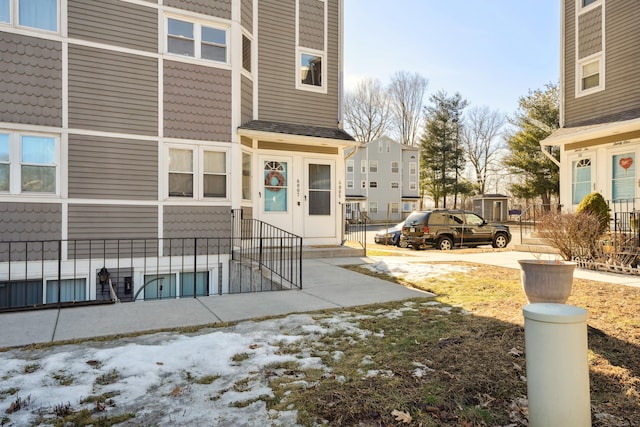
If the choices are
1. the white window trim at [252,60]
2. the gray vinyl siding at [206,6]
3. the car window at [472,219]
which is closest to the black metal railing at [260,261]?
the white window trim at [252,60]

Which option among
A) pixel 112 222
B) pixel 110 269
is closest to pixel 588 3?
pixel 112 222

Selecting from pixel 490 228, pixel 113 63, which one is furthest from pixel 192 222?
pixel 490 228

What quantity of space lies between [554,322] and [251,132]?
832 cm

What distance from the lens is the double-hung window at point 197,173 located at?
918cm

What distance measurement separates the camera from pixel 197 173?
30.6ft

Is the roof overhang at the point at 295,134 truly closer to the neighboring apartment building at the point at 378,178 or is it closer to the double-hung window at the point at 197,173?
the double-hung window at the point at 197,173

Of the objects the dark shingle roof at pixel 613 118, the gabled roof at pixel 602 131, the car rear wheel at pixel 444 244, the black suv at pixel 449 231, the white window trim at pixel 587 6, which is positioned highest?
the white window trim at pixel 587 6

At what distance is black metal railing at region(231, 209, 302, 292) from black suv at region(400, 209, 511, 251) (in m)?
6.27

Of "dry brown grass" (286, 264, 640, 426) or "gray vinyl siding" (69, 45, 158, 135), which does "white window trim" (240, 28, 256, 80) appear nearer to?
"gray vinyl siding" (69, 45, 158, 135)

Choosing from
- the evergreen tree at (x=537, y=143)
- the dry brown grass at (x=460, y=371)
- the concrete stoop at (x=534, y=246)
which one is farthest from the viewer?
the evergreen tree at (x=537, y=143)

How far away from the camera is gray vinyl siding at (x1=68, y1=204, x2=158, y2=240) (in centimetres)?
826

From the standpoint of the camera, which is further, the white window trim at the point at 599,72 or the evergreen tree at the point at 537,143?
the evergreen tree at the point at 537,143

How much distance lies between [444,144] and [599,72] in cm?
2641

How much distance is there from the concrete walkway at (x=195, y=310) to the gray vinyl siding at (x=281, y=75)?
17.0 feet
